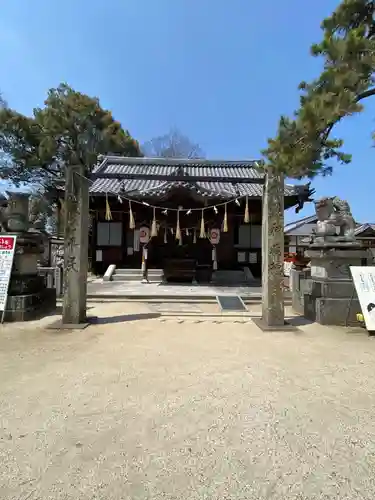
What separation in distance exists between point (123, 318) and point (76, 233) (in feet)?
7.76

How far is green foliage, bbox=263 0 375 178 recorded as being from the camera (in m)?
4.32

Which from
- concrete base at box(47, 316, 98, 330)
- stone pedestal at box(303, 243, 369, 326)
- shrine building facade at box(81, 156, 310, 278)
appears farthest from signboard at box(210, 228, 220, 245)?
concrete base at box(47, 316, 98, 330)

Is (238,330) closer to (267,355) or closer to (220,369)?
(267,355)

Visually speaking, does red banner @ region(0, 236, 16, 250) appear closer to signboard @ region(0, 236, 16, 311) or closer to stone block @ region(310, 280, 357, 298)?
signboard @ region(0, 236, 16, 311)

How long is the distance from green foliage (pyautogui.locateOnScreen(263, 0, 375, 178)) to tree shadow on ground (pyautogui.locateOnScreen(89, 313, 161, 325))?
4800 mm

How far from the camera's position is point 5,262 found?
7121 mm

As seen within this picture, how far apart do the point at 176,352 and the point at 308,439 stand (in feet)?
8.81

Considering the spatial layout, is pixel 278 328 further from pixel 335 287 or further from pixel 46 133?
pixel 46 133

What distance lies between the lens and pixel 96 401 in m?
3.32

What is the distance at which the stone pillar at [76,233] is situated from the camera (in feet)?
22.7

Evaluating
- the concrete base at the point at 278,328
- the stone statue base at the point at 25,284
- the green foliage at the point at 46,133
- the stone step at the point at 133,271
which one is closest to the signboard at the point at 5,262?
the stone statue base at the point at 25,284

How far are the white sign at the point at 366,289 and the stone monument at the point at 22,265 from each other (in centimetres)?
761

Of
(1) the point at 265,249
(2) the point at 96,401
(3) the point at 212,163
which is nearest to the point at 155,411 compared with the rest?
(2) the point at 96,401

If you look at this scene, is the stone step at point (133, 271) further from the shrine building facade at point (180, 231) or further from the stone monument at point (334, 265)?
the stone monument at point (334, 265)
